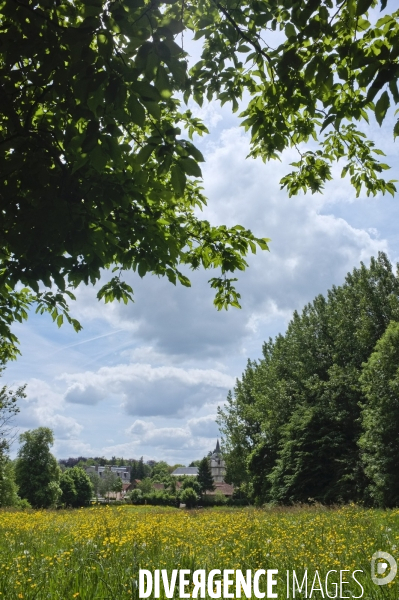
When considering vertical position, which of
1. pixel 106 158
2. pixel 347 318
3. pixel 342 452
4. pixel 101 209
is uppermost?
pixel 347 318

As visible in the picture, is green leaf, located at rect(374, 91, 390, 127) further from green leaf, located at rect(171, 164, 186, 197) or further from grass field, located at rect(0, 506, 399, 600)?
grass field, located at rect(0, 506, 399, 600)

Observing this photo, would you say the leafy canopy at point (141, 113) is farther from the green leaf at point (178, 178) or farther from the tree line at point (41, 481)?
the tree line at point (41, 481)

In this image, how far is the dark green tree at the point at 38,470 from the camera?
155 feet

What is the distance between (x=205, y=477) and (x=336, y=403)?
51.2 m

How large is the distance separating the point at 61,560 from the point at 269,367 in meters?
38.2

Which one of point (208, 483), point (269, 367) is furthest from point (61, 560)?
point (208, 483)

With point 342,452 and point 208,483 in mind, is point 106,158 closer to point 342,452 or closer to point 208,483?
point 342,452

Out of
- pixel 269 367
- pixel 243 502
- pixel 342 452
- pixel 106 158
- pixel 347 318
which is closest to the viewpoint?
pixel 106 158

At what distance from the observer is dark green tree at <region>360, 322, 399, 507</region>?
2480 centimetres

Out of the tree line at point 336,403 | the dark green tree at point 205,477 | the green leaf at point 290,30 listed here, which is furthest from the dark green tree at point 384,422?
the dark green tree at point 205,477

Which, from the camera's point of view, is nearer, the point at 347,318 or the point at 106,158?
the point at 106,158

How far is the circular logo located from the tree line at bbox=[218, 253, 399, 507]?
67.7 ft

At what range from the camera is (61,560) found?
591 cm

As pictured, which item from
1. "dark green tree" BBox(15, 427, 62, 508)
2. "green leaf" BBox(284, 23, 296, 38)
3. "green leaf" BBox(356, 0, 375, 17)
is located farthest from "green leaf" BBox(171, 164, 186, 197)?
"dark green tree" BBox(15, 427, 62, 508)
